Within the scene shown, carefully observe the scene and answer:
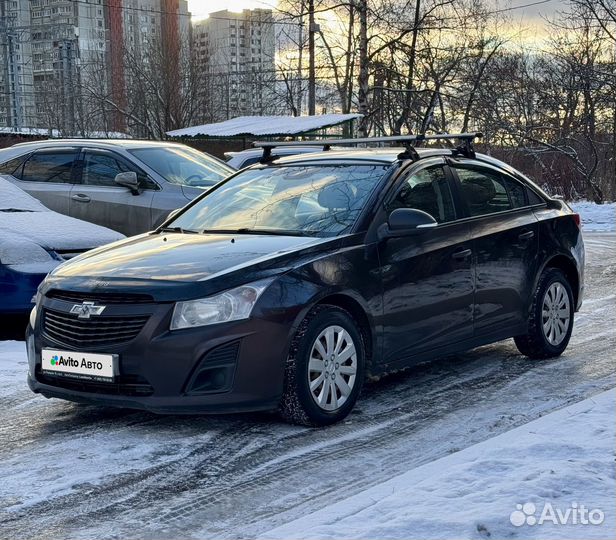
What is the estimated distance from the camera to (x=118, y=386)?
512cm

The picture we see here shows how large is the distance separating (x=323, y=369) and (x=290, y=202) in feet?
4.39

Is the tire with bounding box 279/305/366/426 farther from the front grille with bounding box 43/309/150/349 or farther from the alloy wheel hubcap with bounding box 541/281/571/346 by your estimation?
the alloy wheel hubcap with bounding box 541/281/571/346

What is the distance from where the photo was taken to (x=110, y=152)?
1133 centimetres

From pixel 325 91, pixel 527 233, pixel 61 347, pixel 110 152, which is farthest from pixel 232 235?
pixel 325 91

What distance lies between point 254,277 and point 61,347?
1.16 m

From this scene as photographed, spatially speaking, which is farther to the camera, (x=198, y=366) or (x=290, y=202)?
(x=290, y=202)

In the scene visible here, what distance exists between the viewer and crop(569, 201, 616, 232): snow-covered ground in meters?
20.4

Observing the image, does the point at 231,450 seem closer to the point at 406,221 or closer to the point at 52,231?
the point at 406,221

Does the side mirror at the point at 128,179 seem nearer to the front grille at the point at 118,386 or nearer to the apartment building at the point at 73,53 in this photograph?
the front grille at the point at 118,386

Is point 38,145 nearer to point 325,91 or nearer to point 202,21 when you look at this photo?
point 325,91

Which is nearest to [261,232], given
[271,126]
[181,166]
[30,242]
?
[30,242]

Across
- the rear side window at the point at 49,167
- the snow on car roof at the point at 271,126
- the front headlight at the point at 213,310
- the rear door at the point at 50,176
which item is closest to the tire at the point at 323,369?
the front headlight at the point at 213,310

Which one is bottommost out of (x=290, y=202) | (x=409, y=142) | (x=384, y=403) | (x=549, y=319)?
(x=384, y=403)

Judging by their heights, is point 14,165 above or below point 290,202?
above
